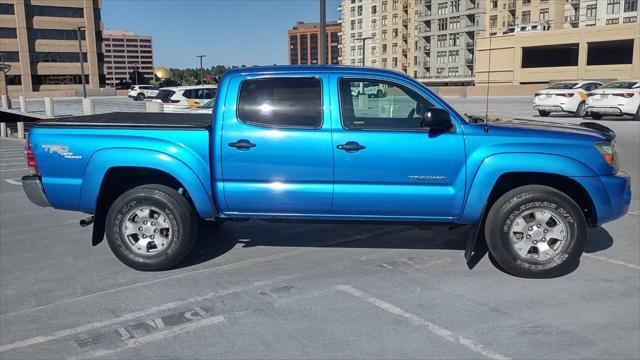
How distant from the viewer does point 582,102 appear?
22.3m

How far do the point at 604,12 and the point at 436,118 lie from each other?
66.8m

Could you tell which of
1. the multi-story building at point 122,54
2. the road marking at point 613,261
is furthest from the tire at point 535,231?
the multi-story building at point 122,54

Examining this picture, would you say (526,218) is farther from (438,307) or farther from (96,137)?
(96,137)

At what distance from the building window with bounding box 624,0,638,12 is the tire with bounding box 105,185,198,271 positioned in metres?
65.7

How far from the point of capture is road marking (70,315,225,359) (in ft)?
12.1

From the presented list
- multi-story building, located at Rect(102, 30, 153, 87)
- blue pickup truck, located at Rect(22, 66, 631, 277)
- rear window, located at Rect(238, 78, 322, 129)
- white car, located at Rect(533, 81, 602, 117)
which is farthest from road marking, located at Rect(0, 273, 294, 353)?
multi-story building, located at Rect(102, 30, 153, 87)

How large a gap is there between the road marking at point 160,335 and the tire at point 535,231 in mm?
2566

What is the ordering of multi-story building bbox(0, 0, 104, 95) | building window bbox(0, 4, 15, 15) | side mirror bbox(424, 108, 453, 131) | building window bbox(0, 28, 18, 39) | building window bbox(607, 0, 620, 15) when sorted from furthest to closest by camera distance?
multi-story building bbox(0, 0, 104, 95) → building window bbox(0, 28, 18, 39) → building window bbox(0, 4, 15, 15) → building window bbox(607, 0, 620, 15) → side mirror bbox(424, 108, 453, 131)

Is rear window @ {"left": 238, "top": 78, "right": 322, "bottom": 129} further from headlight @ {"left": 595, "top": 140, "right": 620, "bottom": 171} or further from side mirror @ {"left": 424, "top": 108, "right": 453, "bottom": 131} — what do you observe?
headlight @ {"left": 595, "top": 140, "right": 620, "bottom": 171}

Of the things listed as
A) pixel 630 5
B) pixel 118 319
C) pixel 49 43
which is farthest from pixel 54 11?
pixel 118 319

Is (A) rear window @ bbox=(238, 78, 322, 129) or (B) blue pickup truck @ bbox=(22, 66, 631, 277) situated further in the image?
(A) rear window @ bbox=(238, 78, 322, 129)

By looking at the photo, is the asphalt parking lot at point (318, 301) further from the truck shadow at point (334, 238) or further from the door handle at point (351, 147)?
the door handle at point (351, 147)

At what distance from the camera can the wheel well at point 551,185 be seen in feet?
16.5

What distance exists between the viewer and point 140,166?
5.08 m
